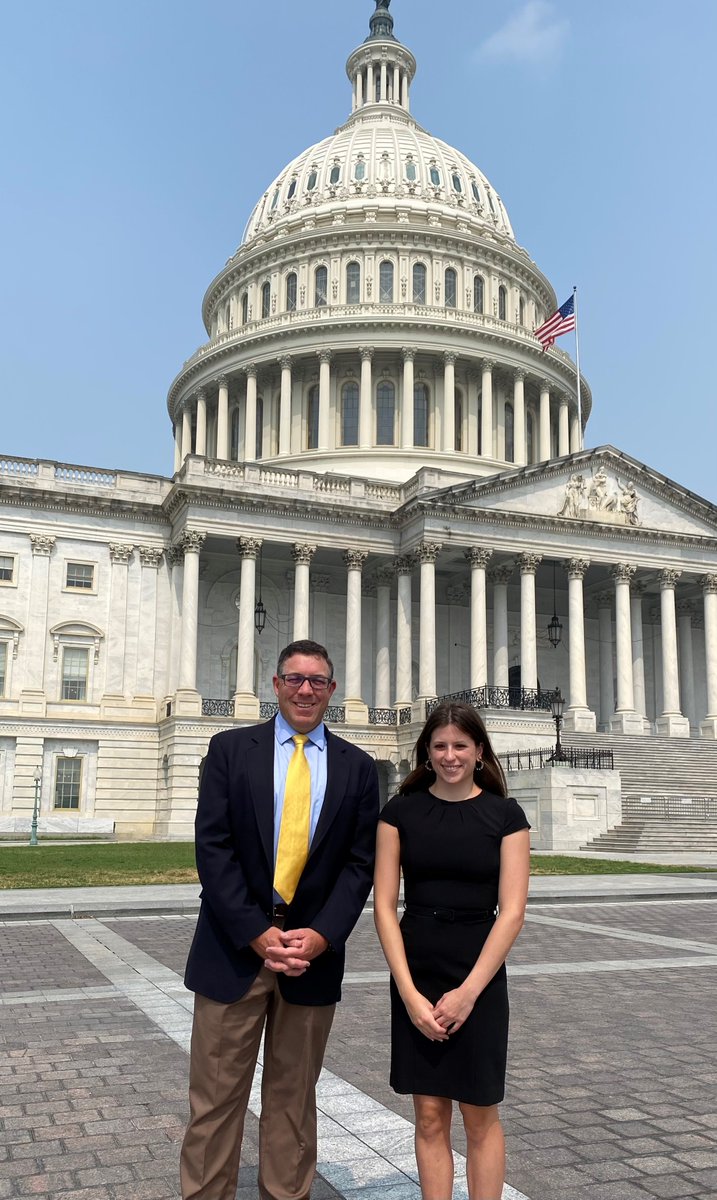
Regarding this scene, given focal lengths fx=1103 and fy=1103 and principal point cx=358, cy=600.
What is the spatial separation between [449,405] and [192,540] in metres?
23.2

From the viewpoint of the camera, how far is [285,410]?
6762cm

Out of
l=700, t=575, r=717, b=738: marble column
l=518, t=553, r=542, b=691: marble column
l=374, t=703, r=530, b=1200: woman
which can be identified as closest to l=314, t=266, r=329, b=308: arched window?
l=518, t=553, r=542, b=691: marble column

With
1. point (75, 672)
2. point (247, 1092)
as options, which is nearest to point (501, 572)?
point (75, 672)

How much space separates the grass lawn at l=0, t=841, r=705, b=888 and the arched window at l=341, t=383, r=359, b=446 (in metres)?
38.5

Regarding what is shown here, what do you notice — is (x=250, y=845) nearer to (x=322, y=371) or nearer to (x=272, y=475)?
(x=272, y=475)

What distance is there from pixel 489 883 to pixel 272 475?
4904cm

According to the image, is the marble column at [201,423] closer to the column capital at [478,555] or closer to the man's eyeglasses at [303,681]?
the column capital at [478,555]

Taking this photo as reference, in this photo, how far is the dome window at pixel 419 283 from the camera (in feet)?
235

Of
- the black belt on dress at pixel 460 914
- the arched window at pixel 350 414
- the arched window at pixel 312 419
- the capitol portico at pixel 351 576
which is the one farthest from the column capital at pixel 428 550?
the black belt on dress at pixel 460 914

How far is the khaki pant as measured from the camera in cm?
466

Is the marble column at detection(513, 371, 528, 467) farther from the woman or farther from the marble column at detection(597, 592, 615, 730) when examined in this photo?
the woman

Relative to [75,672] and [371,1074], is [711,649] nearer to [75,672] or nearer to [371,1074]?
[75,672]

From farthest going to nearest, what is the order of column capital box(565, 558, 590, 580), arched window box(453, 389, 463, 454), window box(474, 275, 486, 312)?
1. window box(474, 275, 486, 312)
2. arched window box(453, 389, 463, 454)
3. column capital box(565, 558, 590, 580)

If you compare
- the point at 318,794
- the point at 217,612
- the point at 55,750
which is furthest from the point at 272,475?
the point at 318,794
